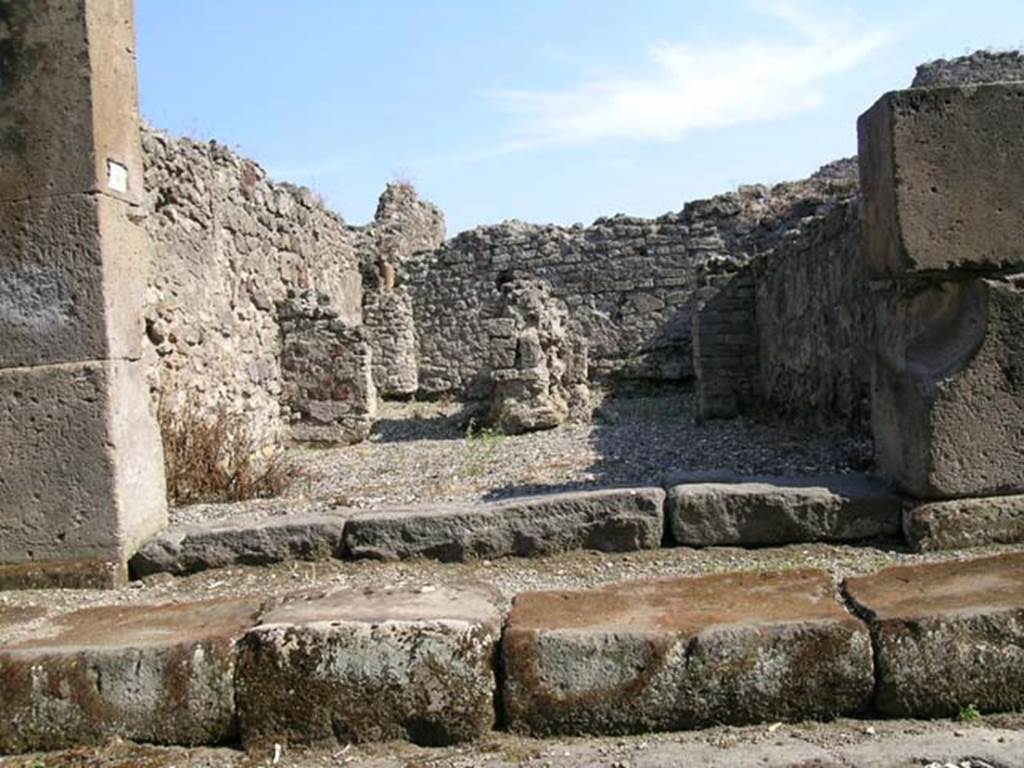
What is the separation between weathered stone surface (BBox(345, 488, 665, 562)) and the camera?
3762 millimetres

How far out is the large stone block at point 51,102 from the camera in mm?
3840

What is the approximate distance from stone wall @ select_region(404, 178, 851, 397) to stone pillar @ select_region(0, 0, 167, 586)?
11.2 m

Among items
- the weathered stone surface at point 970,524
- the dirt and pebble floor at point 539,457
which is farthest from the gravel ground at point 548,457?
the weathered stone surface at point 970,524

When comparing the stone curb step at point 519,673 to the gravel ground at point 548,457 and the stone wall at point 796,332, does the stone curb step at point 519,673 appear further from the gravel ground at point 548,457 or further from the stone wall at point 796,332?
the stone wall at point 796,332

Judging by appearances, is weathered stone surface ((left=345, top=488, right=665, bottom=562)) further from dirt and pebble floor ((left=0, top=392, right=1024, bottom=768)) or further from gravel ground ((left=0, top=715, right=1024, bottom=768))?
gravel ground ((left=0, top=715, right=1024, bottom=768))

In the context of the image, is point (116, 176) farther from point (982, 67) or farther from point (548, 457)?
point (982, 67)

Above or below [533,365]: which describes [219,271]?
above

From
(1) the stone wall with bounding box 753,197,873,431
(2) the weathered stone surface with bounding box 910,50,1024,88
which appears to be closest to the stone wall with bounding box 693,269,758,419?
(1) the stone wall with bounding box 753,197,873,431

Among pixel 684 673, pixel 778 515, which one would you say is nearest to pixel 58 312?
pixel 684 673

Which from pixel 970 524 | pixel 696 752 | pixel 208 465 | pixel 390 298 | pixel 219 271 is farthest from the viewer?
pixel 390 298

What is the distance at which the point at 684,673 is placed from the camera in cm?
277

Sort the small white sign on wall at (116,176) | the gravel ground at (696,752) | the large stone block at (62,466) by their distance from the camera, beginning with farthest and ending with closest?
the small white sign on wall at (116,176)
the large stone block at (62,466)
the gravel ground at (696,752)

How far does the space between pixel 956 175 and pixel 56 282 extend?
3313 millimetres

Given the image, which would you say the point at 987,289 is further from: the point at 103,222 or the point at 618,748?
the point at 103,222
